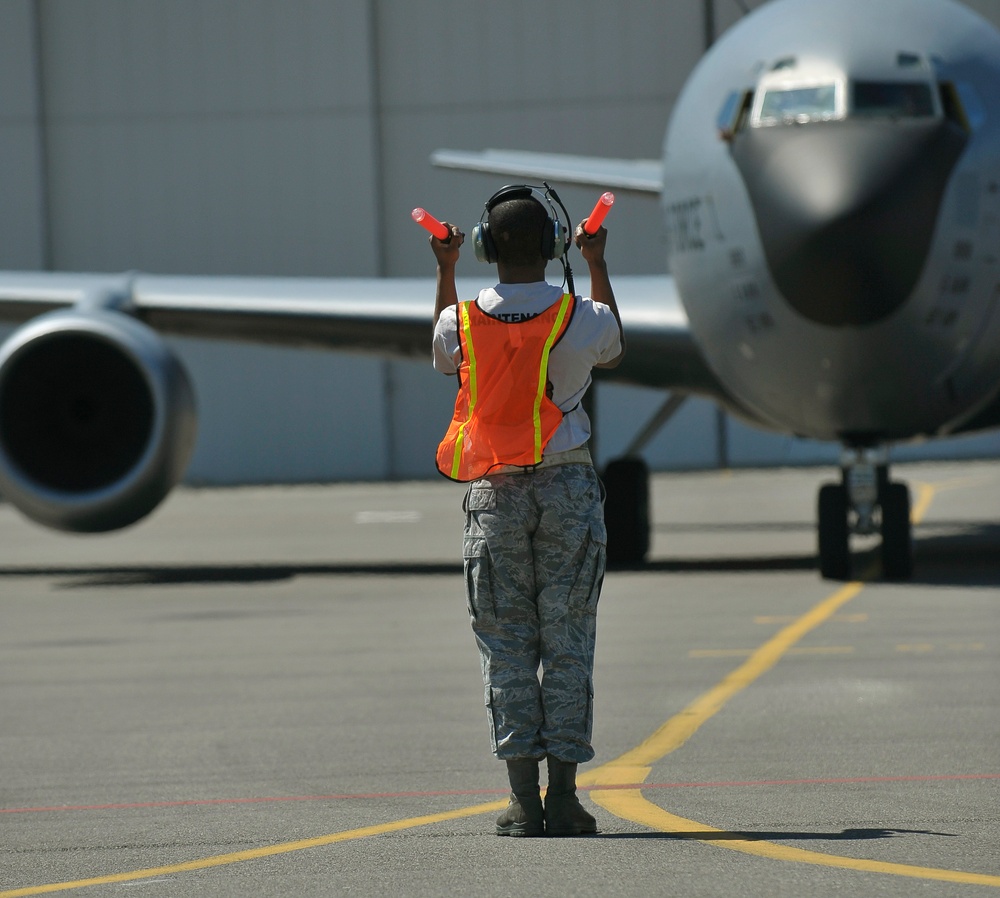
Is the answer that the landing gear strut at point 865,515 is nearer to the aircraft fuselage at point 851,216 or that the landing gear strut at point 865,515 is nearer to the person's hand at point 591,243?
the aircraft fuselage at point 851,216

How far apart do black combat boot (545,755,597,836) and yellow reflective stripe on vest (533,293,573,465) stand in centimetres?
75

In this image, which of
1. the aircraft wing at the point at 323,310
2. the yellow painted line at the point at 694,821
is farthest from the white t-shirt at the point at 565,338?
the aircraft wing at the point at 323,310

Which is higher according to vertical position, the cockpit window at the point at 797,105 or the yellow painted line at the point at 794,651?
the cockpit window at the point at 797,105

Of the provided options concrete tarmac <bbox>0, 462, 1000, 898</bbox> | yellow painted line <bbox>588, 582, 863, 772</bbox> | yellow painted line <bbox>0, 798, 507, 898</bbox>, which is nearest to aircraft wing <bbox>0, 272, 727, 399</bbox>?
concrete tarmac <bbox>0, 462, 1000, 898</bbox>

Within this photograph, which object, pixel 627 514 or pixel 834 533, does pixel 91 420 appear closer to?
pixel 627 514

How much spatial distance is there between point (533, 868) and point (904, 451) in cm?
2925

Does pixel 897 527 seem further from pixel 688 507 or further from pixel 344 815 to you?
pixel 688 507

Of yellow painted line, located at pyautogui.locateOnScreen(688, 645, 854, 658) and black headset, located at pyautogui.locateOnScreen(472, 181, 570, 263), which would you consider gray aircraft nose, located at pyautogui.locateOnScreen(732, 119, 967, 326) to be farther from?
black headset, located at pyautogui.locateOnScreen(472, 181, 570, 263)

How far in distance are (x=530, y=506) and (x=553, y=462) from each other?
0.13 metres

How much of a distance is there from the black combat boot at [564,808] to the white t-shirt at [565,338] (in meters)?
0.79

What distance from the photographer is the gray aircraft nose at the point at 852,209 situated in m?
10.4

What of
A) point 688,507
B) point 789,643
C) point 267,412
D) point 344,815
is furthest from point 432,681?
point 267,412

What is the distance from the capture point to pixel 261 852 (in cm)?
435

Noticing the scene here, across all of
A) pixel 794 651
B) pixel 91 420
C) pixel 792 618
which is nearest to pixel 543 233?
pixel 794 651
